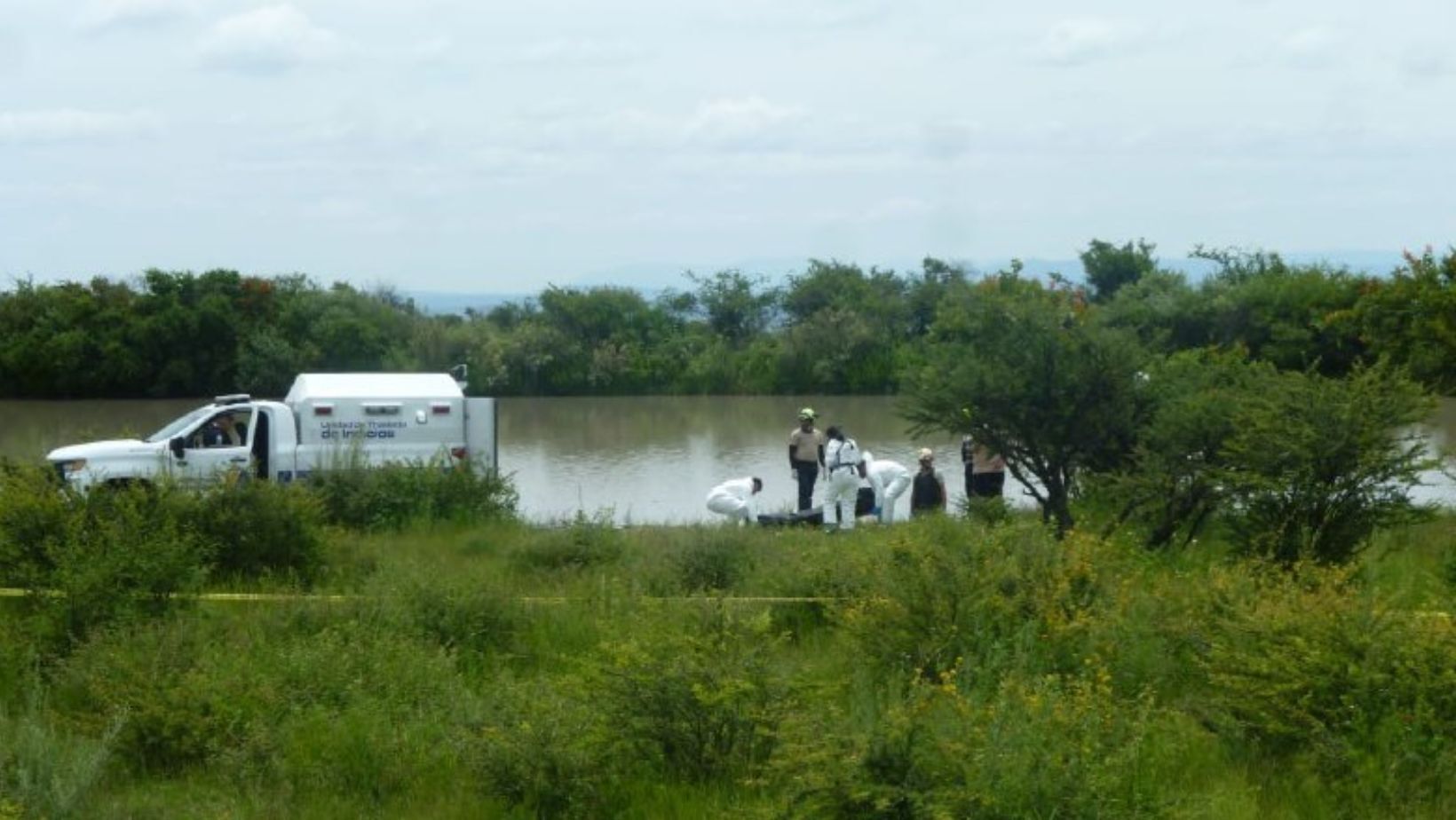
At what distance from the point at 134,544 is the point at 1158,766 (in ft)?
26.0

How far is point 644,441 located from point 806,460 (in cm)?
→ 1434

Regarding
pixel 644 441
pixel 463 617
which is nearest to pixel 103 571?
pixel 463 617

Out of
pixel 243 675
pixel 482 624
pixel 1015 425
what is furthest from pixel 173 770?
pixel 1015 425

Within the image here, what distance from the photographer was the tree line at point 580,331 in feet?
166

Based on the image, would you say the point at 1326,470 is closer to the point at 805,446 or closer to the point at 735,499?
the point at 735,499

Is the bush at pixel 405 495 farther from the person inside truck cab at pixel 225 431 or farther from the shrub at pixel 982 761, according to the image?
the shrub at pixel 982 761

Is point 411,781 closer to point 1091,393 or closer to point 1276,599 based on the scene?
point 1276,599

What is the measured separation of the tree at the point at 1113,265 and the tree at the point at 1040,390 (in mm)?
49030

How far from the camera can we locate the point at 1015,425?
18.1 m

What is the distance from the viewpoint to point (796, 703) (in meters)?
9.90

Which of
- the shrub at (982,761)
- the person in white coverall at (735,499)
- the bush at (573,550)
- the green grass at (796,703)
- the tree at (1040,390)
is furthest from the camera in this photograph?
the person in white coverall at (735,499)

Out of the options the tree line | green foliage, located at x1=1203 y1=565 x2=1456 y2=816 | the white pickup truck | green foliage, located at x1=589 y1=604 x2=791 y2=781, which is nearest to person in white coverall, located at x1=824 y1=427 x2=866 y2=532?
the white pickup truck

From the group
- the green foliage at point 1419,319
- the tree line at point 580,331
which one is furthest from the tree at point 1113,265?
the green foliage at point 1419,319

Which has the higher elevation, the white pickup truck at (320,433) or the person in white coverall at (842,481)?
the white pickup truck at (320,433)
